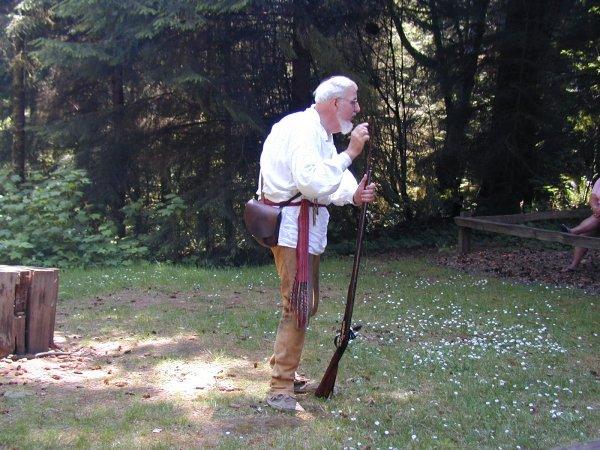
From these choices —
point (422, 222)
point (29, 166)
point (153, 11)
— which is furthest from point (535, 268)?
point (29, 166)

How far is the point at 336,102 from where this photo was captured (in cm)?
460

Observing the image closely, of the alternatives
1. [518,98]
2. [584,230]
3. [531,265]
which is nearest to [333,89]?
[584,230]

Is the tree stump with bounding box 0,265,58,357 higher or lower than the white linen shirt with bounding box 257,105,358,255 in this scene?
lower

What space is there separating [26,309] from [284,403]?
101 inches

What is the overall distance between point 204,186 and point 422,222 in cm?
533

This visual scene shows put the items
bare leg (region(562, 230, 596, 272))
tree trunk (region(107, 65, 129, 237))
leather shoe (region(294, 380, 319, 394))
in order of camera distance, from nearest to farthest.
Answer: leather shoe (region(294, 380, 319, 394))
bare leg (region(562, 230, 596, 272))
tree trunk (region(107, 65, 129, 237))

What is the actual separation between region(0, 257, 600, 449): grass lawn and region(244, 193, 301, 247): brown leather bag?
3.67 feet

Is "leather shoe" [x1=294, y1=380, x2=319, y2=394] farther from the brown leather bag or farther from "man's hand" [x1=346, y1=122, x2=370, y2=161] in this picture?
"man's hand" [x1=346, y1=122, x2=370, y2=161]

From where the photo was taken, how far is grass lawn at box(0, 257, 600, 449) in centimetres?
436

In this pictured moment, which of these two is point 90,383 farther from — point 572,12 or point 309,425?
point 572,12

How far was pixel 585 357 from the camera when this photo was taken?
20.5ft

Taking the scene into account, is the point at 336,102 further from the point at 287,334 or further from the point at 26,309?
the point at 26,309

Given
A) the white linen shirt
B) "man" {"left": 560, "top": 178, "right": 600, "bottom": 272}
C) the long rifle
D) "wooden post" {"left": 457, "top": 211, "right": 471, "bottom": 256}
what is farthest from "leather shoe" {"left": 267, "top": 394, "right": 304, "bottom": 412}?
"wooden post" {"left": 457, "top": 211, "right": 471, "bottom": 256}

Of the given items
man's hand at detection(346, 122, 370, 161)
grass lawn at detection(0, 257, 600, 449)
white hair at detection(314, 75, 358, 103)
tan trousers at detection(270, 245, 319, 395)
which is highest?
white hair at detection(314, 75, 358, 103)
